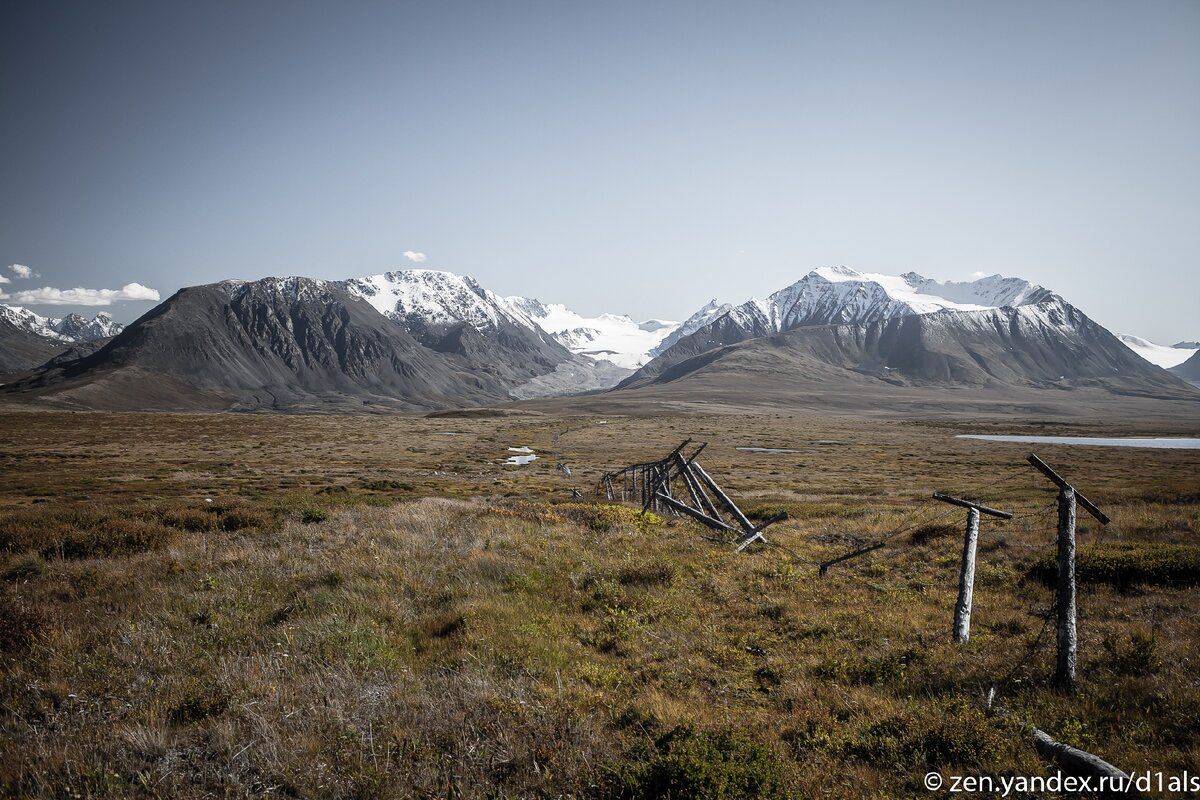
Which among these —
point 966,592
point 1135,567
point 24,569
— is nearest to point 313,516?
point 24,569

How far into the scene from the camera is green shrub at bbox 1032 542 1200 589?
40.3ft

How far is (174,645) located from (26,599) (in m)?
4.05

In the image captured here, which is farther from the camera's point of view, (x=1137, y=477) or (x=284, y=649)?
(x=1137, y=477)

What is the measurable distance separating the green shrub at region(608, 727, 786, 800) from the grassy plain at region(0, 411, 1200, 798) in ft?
0.08

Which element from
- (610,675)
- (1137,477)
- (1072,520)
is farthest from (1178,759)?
(1137,477)

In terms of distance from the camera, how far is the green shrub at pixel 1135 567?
40.3ft

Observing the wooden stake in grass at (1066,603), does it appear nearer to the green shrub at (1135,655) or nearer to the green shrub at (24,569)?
the green shrub at (1135,655)

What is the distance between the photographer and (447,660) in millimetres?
8117

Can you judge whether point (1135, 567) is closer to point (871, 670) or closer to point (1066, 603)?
point (1066, 603)

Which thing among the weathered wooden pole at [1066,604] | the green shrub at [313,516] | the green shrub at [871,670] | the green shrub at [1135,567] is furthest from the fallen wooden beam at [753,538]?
the green shrub at [313,516]

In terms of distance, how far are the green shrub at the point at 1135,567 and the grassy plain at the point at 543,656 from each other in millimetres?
72

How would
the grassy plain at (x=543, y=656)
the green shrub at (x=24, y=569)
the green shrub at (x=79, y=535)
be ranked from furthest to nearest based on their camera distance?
the green shrub at (x=79, y=535) < the green shrub at (x=24, y=569) < the grassy plain at (x=543, y=656)

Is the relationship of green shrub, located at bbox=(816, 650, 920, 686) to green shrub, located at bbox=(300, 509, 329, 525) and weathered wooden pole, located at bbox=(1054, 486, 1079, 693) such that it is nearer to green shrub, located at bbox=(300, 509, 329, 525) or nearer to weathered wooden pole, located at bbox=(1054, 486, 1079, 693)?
weathered wooden pole, located at bbox=(1054, 486, 1079, 693)

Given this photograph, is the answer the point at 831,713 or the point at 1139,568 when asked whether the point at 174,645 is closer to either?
the point at 831,713
